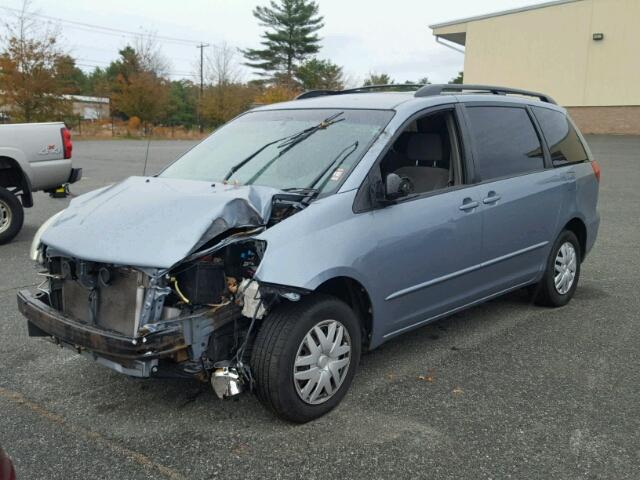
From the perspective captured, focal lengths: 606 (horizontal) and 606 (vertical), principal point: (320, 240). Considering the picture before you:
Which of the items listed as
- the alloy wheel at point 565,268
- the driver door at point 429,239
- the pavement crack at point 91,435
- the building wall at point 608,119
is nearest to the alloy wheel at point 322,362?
the driver door at point 429,239

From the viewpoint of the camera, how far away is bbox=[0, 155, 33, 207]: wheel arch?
8.07 meters

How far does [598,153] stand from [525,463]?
21.6 meters

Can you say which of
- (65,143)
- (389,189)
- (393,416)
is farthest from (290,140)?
(65,143)

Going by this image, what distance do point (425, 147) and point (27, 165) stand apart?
5.92 meters

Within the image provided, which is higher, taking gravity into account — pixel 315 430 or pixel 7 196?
pixel 7 196

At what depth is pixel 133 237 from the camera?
3.17 metres

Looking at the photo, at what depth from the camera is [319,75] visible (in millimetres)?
54062

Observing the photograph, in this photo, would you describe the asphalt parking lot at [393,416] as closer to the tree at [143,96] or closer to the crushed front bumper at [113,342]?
the crushed front bumper at [113,342]

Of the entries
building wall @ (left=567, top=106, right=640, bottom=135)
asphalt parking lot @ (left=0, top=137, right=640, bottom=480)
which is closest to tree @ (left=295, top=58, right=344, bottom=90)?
building wall @ (left=567, top=106, right=640, bottom=135)

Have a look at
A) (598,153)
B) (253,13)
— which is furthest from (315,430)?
(253,13)

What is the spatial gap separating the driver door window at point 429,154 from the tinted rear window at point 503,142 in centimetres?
18

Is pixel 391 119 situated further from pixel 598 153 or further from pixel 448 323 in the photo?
pixel 598 153

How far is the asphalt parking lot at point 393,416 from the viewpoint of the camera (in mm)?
2932

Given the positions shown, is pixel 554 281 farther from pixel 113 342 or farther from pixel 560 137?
pixel 113 342
